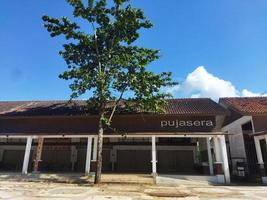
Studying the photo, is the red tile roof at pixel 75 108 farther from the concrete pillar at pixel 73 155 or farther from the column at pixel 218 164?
the concrete pillar at pixel 73 155

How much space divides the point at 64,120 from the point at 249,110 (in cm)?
1476

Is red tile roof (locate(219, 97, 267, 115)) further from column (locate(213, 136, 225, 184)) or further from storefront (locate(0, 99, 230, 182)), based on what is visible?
column (locate(213, 136, 225, 184))

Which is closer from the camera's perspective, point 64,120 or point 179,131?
point 179,131

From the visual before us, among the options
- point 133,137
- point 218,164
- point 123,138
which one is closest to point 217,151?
point 218,164

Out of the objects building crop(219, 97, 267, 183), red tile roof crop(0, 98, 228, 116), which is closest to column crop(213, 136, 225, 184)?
building crop(219, 97, 267, 183)

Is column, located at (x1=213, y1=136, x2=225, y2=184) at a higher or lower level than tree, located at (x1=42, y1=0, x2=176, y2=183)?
lower

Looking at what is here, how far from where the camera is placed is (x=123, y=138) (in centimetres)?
2117

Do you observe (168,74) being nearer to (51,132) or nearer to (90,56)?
(90,56)

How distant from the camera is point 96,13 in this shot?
51.5 feet

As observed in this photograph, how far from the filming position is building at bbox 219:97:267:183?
54.3ft

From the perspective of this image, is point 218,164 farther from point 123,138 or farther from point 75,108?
point 75,108

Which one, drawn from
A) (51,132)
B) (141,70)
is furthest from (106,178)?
(141,70)

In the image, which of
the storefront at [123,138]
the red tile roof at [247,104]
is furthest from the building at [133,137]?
the red tile roof at [247,104]

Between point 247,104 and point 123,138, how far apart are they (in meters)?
11.1
